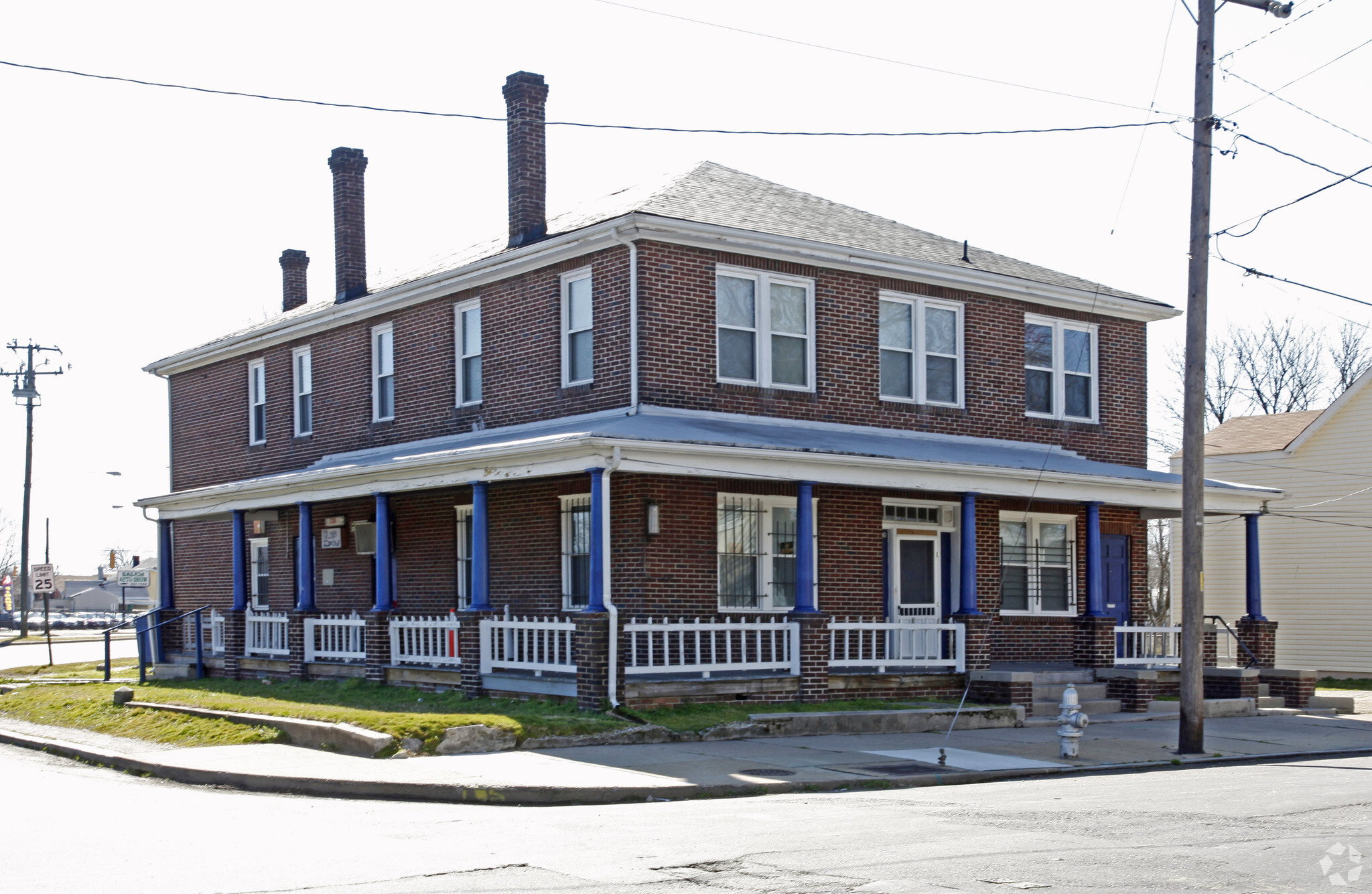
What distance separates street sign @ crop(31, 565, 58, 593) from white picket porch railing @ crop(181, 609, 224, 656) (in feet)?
27.7

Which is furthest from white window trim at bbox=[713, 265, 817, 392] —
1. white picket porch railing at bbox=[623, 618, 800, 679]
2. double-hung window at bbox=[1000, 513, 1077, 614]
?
double-hung window at bbox=[1000, 513, 1077, 614]

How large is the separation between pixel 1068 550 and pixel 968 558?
4120mm

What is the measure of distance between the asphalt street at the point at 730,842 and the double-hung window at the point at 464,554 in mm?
8956

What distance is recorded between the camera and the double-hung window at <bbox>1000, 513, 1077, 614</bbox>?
920 inches

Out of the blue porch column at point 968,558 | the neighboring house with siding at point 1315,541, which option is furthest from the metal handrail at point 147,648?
the neighboring house with siding at point 1315,541

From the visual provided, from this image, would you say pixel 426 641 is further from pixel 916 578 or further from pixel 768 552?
pixel 916 578

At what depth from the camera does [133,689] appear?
22375 mm

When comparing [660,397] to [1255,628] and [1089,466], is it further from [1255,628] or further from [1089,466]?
[1255,628]

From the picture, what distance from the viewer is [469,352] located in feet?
75.7

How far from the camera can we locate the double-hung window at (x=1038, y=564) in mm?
23375

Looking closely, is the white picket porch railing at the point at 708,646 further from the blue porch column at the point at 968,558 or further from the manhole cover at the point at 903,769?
the manhole cover at the point at 903,769

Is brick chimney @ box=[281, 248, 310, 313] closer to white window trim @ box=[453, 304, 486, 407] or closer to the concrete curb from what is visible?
white window trim @ box=[453, 304, 486, 407]

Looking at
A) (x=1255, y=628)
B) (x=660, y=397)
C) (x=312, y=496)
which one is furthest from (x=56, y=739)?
(x=1255, y=628)

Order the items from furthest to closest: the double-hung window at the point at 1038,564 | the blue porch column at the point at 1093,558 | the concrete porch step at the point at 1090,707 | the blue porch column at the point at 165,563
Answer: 1. the blue porch column at the point at 165,563
2. the double-hung window at the point at 1038,564
3. the blue porch column at the point at 1093,558
4. the concrete porch step at the point at 1090,707
